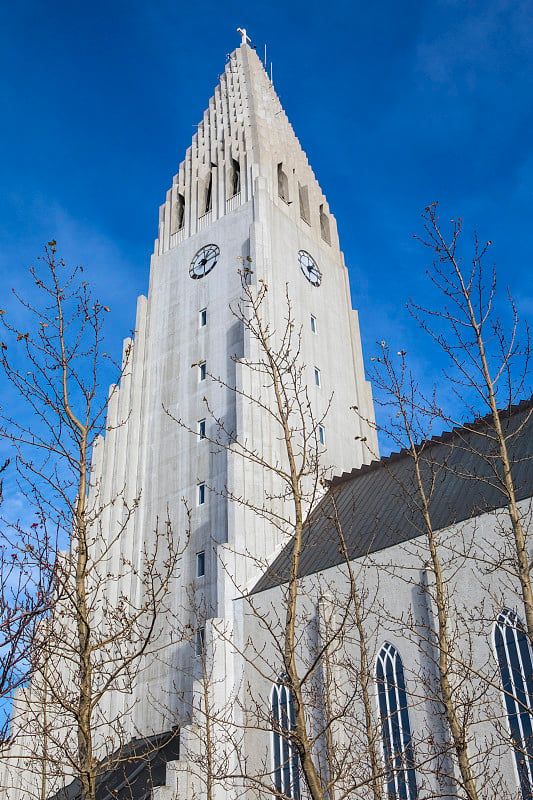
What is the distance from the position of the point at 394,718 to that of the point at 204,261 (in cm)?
2610

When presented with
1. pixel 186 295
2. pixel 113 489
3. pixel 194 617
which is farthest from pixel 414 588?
pixel 186 295

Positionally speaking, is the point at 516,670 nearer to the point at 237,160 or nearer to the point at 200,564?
the point at 200,564

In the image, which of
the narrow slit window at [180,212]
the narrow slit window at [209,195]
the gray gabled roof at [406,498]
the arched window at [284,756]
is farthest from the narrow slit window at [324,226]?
the arched window at [284,756]

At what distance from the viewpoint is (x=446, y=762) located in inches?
826

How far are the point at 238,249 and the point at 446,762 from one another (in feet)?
86.7

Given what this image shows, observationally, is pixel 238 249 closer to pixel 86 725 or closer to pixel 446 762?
pixel 446 762

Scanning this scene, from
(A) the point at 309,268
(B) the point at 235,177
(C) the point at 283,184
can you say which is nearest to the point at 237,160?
(B) the point at 235,177

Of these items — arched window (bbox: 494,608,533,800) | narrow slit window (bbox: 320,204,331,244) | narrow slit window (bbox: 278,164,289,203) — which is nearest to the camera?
arched window (bbox: 494,608,533,800)

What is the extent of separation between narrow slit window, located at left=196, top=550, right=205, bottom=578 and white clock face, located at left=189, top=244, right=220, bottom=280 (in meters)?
15.3

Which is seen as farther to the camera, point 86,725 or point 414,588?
point 414,588

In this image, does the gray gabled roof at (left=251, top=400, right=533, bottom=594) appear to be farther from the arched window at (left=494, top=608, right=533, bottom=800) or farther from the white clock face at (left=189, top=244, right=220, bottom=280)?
the white clock face at (left=189, top=244, right=220, bottom=280)

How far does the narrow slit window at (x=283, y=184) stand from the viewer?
43628mm

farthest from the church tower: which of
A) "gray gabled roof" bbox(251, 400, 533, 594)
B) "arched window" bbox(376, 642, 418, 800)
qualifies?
"arched window" bbox(376, 642, 418, 800)

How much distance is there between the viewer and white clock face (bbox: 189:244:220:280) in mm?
41219
